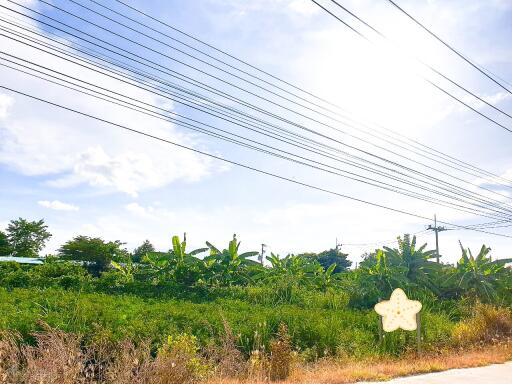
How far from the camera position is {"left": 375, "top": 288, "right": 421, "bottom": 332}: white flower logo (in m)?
11.0

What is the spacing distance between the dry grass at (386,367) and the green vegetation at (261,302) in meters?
0.53

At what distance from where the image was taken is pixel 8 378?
659 centimetres

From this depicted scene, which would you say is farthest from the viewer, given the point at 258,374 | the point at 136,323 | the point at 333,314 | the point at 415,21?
the point at 333,314

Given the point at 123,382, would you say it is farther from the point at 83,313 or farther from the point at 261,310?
the point at 261,310

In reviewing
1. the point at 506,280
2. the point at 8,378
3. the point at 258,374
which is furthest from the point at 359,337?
the point at 506,280

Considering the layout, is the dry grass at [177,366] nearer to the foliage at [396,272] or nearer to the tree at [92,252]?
the foliage at [396,272]

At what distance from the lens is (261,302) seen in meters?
18.0

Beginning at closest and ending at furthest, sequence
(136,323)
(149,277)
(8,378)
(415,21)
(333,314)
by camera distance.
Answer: (8,378), (415,21), (136,323), (333,314), (149,277)

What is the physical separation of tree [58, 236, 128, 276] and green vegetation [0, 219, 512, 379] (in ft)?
44.8

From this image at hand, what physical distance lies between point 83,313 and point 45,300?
2.92 metres

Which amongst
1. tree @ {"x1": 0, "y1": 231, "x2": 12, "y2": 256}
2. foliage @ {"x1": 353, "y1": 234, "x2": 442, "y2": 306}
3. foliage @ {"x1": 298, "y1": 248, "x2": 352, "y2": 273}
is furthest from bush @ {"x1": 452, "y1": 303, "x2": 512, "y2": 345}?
tree @ {"x1": 0, "y1": 231, "x2": 12, "y2": 256}

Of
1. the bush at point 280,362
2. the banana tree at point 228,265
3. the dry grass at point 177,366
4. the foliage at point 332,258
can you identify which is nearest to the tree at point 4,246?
the foliage at point 332,258

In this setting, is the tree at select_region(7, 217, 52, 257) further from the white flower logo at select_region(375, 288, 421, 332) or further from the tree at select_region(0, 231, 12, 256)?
the white flower logo at select_region(375, 288, 421, 332)

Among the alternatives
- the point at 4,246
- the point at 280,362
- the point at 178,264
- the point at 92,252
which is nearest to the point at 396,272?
the point at 178,264
